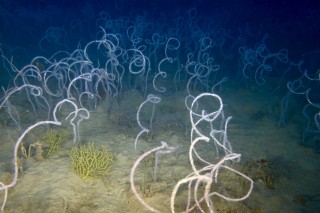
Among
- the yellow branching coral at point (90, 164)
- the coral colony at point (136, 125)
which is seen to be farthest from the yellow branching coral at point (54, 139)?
the yellow branching coral at point (90, 164)

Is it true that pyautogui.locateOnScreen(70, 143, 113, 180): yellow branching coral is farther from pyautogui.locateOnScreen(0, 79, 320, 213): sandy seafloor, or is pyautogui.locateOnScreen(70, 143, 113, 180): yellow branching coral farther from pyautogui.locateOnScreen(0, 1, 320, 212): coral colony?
pyautogui.locateOnScreen(0, 79, 320, 213): sandy seafloor

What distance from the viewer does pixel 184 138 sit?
6.16 meters

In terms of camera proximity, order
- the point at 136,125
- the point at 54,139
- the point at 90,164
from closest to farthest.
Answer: the point at 90,164 < the point at 54,139 < the point at 136,125

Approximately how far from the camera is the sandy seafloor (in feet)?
13.6

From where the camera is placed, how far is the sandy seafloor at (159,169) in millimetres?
4160

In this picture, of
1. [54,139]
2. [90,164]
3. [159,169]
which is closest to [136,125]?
[159,169]

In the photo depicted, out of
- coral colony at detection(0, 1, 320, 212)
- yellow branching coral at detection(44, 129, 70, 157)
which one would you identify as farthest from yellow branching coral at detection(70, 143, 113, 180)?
yellow branching coral at detection(44, 129, 70, 157)

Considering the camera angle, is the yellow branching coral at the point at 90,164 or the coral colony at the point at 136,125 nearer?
the coral colony at the point at 136,125

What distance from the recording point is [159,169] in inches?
197

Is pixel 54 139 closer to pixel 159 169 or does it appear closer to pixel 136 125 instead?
pixel 136 125

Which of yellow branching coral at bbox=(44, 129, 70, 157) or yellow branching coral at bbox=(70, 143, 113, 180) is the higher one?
yellow branching coral at bbox=(44, 129, 70, 157)

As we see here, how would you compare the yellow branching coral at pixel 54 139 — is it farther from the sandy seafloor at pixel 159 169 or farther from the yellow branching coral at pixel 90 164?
the yellow branching coral at pixel 90 164

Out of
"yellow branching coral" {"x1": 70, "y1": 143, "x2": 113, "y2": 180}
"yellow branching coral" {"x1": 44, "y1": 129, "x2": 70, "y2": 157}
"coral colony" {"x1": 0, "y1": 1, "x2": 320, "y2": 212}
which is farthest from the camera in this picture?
"yellow branching coral" {"x1": 44, "y1": 129, "x2": 70, "y2": 157}

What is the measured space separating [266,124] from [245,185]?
129 inches
